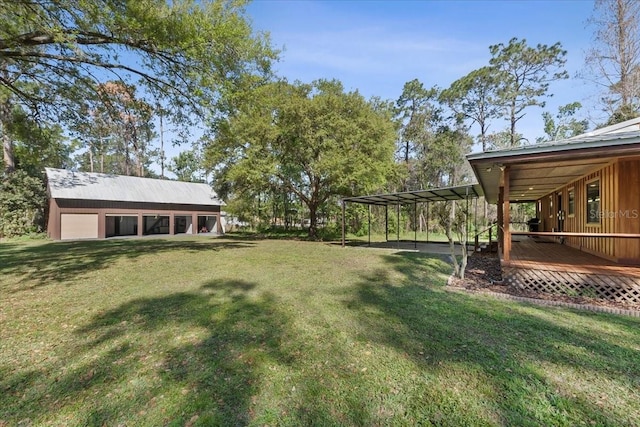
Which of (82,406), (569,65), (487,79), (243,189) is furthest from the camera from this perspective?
(487,79)

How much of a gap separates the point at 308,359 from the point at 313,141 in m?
13.4

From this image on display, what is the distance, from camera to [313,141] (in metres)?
15.4

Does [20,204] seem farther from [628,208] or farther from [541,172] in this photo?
[628,208]

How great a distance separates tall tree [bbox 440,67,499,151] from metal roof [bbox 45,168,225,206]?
24743 millimetres

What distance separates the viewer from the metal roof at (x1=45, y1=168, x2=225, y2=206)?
Answer: 65.5 feet

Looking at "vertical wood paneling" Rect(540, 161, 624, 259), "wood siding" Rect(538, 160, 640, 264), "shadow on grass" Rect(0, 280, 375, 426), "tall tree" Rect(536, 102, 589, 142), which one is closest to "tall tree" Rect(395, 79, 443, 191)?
"tall tree" Rect(536, 102, 589, 142)

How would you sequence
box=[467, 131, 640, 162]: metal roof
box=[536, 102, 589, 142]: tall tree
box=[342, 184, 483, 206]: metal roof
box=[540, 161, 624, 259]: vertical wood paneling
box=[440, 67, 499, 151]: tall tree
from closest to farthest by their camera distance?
box=[467, 131, 640, 162]: metal roof < box=[540, 161, 624, 259]: vertical wood paneling < box=[342, 184, 483, 206]: metal roof < box=[440, 67, 499, 151]: tall tree < box=[536, 102, 589, 142]: tall tree

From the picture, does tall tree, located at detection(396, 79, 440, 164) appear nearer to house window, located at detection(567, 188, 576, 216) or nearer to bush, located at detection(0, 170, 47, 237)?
house window, located at detection(567, 188, 576, 216)

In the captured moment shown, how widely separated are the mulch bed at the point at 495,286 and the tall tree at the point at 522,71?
73.1 feet

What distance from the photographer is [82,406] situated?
2.37 meters

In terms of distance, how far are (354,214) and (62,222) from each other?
67.4 ft

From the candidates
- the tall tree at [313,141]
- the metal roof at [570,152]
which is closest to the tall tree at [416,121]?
the tall tree at [313,141]

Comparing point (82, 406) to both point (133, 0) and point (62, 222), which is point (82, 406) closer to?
point (133, 0)

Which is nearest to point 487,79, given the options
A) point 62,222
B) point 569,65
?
point 569,65
